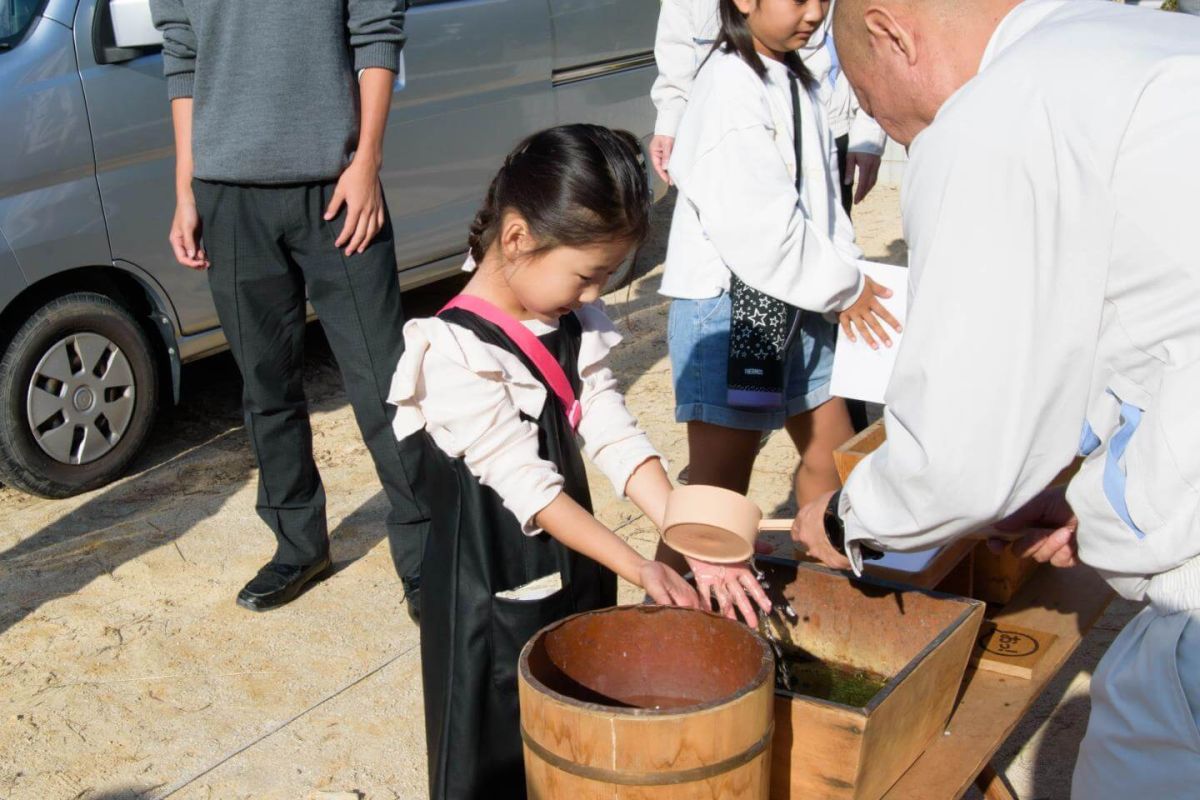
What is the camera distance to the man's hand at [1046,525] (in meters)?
2.19

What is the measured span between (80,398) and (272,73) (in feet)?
5.18

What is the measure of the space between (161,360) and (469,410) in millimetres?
2949

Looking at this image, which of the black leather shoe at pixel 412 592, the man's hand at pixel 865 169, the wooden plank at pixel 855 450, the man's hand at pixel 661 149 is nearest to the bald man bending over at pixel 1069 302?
the wooden plank at pixel 855 450

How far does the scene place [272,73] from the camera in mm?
3219

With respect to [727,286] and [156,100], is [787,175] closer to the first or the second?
[727,286]

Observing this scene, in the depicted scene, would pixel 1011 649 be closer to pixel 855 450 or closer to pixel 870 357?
pixel 855 450

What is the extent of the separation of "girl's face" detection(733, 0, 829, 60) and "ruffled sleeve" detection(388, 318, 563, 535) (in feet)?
3.52

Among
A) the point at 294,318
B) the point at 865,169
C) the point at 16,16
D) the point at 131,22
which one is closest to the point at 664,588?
the point at 294,318

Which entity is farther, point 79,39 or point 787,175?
point 79,39

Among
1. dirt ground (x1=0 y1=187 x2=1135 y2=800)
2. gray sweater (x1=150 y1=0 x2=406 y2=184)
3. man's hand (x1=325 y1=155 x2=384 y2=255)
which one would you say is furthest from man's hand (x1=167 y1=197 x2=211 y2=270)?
dirt ground (x1=0 y1=187 x2=1135 y2=800)

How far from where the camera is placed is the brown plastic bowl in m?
1.95

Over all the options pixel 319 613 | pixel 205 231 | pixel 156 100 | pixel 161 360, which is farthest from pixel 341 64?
pixel 161 360

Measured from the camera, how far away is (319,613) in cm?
362

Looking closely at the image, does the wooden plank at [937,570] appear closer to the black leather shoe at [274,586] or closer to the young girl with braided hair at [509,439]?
the young girl with braided hair at [509,439]
